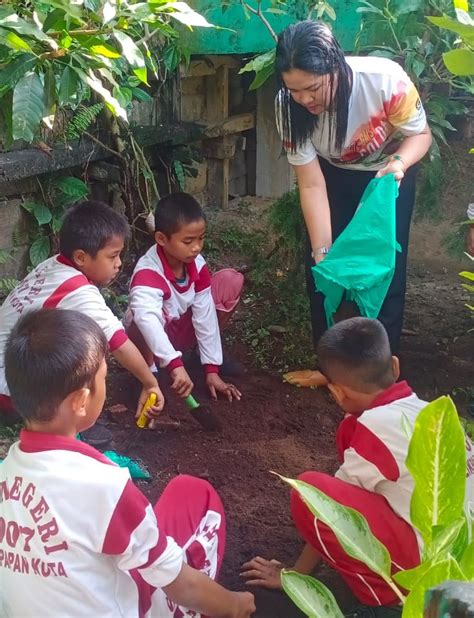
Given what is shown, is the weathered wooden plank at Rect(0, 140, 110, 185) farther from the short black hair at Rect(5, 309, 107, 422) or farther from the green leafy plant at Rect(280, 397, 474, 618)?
the green leafy plant at Rect(280, 397, 474, 618)

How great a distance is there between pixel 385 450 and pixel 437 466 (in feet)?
2.50

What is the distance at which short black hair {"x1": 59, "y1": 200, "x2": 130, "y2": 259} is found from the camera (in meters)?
2.39

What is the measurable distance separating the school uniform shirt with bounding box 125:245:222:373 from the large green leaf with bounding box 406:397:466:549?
1820mm

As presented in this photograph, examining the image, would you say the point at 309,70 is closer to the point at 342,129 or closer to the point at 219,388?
the point at 342,129

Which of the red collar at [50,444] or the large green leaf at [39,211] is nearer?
the red collar at [50,444]

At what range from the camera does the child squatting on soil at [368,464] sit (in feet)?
5.41

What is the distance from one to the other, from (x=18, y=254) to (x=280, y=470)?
1.87 m

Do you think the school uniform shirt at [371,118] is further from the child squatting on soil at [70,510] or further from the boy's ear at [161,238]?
the child squatting on soil at [70,510]

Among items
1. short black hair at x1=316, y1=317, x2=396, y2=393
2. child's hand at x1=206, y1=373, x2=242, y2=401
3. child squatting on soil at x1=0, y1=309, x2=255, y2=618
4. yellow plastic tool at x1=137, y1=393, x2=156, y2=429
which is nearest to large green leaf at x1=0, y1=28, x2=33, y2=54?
child squatting on soil at x1=0, y1=309, x2=255, y2=618

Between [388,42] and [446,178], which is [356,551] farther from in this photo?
[446,178]

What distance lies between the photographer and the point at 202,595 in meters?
1.43

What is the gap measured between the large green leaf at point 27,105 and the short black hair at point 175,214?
946mm

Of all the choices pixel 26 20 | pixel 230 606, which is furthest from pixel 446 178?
pixel 230 606

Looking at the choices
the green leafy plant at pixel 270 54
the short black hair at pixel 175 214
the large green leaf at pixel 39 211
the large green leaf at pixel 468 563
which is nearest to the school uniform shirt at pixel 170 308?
the short black hair at pixel 175 214
